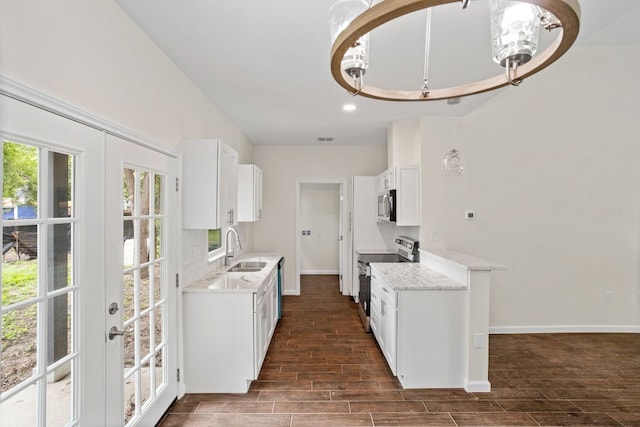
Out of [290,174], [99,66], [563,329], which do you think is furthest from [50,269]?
[563,329]

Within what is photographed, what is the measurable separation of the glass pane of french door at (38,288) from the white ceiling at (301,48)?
1.13 metres

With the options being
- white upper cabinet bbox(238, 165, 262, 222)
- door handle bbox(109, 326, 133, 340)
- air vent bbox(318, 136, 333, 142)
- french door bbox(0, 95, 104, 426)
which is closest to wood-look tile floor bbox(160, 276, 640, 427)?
door handle bbox(109, 326, 133, 340)

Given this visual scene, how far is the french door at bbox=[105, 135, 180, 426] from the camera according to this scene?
1724 millimetres

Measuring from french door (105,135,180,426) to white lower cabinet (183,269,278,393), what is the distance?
0.16 m

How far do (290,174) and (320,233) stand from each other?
7.99ft

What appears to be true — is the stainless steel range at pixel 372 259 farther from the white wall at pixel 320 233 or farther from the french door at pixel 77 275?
the white wall at pixel 320 233

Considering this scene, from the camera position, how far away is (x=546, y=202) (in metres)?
3.88

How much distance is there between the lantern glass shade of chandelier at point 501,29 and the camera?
0.77 metres

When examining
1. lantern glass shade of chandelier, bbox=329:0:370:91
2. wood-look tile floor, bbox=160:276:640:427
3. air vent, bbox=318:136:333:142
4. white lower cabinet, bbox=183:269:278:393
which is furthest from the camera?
air vent, bbox=318:136:333:142

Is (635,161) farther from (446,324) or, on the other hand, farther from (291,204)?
(291,204)

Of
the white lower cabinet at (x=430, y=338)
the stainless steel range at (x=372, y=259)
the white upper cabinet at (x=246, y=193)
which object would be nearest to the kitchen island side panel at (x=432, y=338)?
the white lower cabinet at (x=430, y=338)

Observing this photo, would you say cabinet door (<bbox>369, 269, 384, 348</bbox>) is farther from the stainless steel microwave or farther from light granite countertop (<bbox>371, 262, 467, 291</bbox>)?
the stainless steel microwave

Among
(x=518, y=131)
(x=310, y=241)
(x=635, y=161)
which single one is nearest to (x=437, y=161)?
(x=518, y=131)

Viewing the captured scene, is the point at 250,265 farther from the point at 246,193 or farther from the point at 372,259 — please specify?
the point at 372,259
